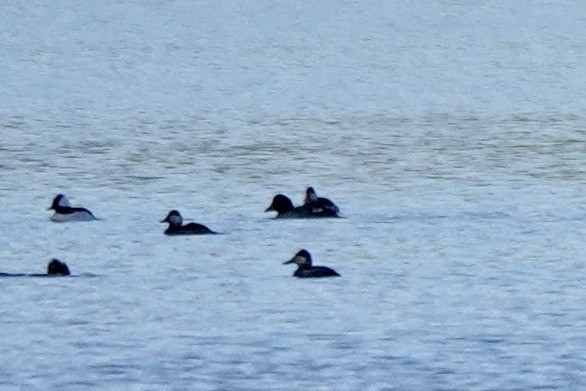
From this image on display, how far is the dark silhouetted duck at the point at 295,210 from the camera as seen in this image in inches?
411

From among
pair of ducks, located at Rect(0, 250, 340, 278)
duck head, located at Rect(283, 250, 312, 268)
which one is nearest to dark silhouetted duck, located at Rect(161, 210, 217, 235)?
duck head, located at Rect(283, 250, 312, 268)

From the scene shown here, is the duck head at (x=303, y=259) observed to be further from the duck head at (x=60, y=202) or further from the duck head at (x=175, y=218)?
the duck head at (x=60, y=202)

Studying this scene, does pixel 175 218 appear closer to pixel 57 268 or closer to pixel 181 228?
pixel 181 228

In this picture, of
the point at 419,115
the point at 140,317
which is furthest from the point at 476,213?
the point at 419,115

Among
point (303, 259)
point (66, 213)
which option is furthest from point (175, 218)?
point (303, 259)

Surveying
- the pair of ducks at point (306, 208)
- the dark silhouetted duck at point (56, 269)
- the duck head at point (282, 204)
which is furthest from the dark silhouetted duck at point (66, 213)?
the dark silhouetted duck at point (56, 269)

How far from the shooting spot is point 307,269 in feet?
27.9

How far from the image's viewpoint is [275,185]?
12203 mm

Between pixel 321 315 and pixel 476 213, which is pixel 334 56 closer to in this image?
pixel 476 213

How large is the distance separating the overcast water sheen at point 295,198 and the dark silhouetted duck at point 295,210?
0.07m

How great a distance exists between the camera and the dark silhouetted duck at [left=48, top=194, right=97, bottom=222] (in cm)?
1018

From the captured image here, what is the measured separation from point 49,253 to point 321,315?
237 centimetres

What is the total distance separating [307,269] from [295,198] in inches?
129

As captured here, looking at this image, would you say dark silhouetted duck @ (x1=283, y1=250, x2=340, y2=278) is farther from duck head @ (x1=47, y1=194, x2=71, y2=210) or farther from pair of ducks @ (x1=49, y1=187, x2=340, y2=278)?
duck head @ (x1=47, y1=194, x2=71, y2=210)
